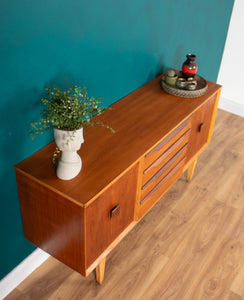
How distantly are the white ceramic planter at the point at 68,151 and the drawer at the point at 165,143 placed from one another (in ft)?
1.40

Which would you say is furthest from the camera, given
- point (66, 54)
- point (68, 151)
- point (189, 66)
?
point (189, 66)

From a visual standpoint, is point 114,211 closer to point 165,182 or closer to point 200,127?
point 165,182

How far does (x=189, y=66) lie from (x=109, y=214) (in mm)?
1183

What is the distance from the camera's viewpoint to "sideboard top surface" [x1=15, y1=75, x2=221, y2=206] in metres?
1.64

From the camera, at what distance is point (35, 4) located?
1.48m

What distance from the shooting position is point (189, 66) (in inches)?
94.3

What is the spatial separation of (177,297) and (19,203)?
1.04 meters

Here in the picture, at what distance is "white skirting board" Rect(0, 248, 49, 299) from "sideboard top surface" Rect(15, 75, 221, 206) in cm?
67

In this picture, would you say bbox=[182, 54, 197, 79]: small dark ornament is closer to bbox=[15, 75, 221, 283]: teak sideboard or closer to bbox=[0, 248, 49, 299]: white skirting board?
bbox=[15, 75, 221, 283]: teak sideboard

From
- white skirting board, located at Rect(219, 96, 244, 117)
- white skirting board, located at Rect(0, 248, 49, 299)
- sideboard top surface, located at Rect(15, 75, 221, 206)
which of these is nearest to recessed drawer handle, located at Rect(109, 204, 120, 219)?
sideboard top surface, located at Rect(15, 75, 221, 206)

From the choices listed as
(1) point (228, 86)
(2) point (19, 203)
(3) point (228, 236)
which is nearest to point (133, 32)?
(2) point (19, 203)

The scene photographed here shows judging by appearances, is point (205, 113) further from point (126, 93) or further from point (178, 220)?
point (178, 220)

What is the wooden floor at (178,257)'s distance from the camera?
82.0 inches

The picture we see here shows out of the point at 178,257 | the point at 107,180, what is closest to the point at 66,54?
the point at 107,180
